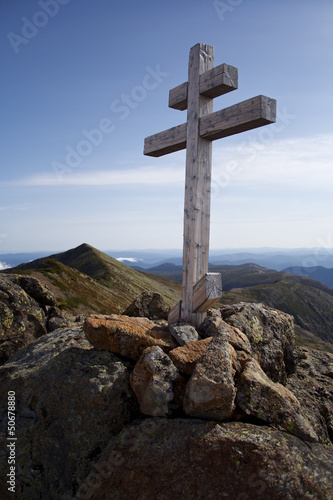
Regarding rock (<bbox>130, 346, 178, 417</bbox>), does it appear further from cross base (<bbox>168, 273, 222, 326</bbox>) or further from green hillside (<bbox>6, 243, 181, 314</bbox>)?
green hillside (<bbox>6, 243, 181, 314</bbox>)

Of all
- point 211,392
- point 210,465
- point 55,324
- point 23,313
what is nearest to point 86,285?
point 55,324

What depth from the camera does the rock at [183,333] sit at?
9548 mm

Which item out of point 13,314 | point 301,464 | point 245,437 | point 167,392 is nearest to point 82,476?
point 167,392

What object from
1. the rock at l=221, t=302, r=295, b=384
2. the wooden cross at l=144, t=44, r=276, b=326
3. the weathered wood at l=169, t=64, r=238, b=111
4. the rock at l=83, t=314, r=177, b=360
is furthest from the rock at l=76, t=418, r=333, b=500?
the weathered wood at l=169, t=64, r=238, b=111

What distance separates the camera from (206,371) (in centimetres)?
781

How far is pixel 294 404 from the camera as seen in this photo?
834 cm

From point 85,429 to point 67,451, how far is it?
1.75ft

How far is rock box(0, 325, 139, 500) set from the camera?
7.40 metres

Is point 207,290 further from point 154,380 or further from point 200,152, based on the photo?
point 200,152

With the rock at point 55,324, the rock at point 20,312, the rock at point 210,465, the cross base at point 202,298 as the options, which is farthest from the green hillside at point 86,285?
the rock at point 210,465

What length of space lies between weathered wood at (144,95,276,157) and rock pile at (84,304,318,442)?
538cm

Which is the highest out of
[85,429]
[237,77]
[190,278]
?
[237,77]

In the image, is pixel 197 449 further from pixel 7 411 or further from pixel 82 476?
pixel 7 411

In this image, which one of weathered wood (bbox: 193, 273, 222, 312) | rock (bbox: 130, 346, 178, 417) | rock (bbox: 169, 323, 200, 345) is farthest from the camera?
weathered wood (bbox: 193, 273, 222, 312)
